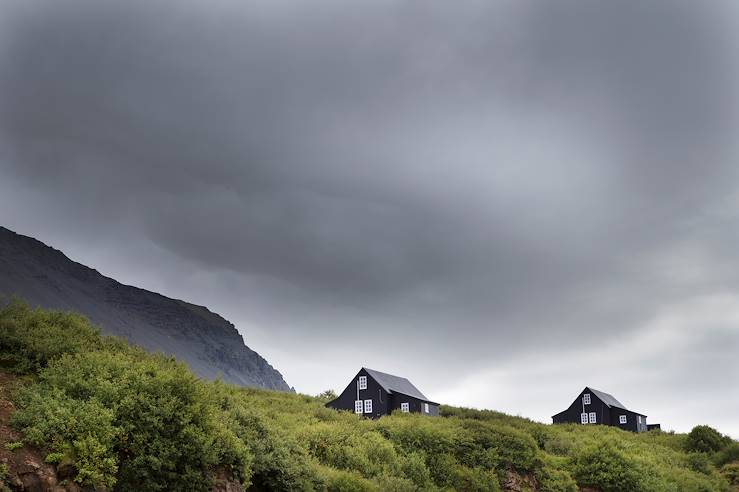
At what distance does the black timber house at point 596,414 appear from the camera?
8550cm

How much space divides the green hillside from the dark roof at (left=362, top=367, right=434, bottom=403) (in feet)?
86.5

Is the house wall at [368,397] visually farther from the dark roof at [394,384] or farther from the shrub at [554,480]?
the shrub at [554,480]

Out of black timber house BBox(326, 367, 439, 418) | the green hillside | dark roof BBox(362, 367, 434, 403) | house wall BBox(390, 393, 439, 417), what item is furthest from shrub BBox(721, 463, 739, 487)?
dark roof BBox(362, 367, 434, 403)

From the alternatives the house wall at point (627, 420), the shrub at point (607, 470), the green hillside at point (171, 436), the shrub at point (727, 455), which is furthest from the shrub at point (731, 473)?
the house wall at point (627, 420)

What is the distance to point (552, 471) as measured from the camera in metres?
40.5

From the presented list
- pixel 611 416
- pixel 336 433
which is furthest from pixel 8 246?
pixel 336 433

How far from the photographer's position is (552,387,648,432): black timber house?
85.5 metres

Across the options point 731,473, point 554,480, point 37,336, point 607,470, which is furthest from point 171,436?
point 731,473

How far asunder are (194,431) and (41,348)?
217 inches

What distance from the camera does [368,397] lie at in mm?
64250

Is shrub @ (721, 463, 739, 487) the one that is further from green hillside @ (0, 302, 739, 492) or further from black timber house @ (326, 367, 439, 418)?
black timber house @ (326, 367, 439, 418)

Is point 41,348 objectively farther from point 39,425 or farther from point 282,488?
point 282,488

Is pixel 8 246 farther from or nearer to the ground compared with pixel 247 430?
farther from the ground

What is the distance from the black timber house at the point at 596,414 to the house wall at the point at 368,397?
34.3 m
